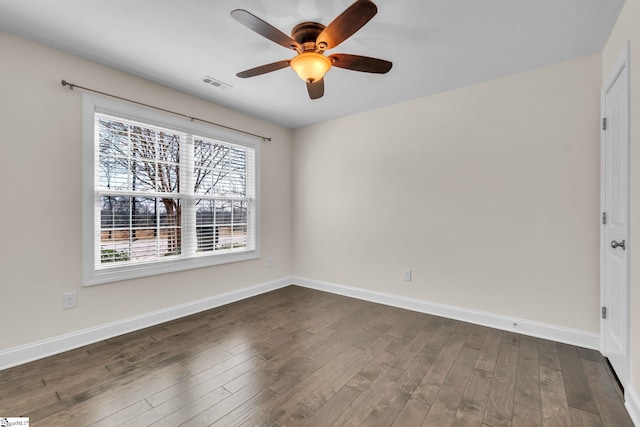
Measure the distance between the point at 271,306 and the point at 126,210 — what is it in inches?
75.7

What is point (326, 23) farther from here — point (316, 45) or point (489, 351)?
point (489, 351)

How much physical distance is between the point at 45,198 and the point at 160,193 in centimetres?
90

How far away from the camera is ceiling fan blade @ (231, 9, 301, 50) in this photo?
1.53 meters

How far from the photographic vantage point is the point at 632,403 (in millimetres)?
1612

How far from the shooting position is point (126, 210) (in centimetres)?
278

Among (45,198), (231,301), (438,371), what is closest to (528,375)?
(438,371)

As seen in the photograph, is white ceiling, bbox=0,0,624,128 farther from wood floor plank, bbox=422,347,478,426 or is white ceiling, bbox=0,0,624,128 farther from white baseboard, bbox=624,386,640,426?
wood floor plank, bbox=422,347,478,426

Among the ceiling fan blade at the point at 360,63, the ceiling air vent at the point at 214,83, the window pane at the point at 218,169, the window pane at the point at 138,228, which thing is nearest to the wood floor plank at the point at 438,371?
the ceiling fan blade at the point at 360,63

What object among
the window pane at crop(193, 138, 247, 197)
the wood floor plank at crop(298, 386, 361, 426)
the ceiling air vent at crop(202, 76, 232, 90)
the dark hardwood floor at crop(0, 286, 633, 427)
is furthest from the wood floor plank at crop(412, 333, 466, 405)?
the ceiling air vent at crop(202, 76, 232, 90)

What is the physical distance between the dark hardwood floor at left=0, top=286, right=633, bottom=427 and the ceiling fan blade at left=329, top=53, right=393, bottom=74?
2260 millimetres

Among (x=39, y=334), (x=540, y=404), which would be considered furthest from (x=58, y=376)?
(x=540, y=404)

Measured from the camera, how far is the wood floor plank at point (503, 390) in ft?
5.28

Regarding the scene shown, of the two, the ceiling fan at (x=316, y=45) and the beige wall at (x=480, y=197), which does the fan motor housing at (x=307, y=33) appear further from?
the beige wall at (x=480, y=197)

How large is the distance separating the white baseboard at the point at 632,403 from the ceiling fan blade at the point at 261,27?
2946mm
